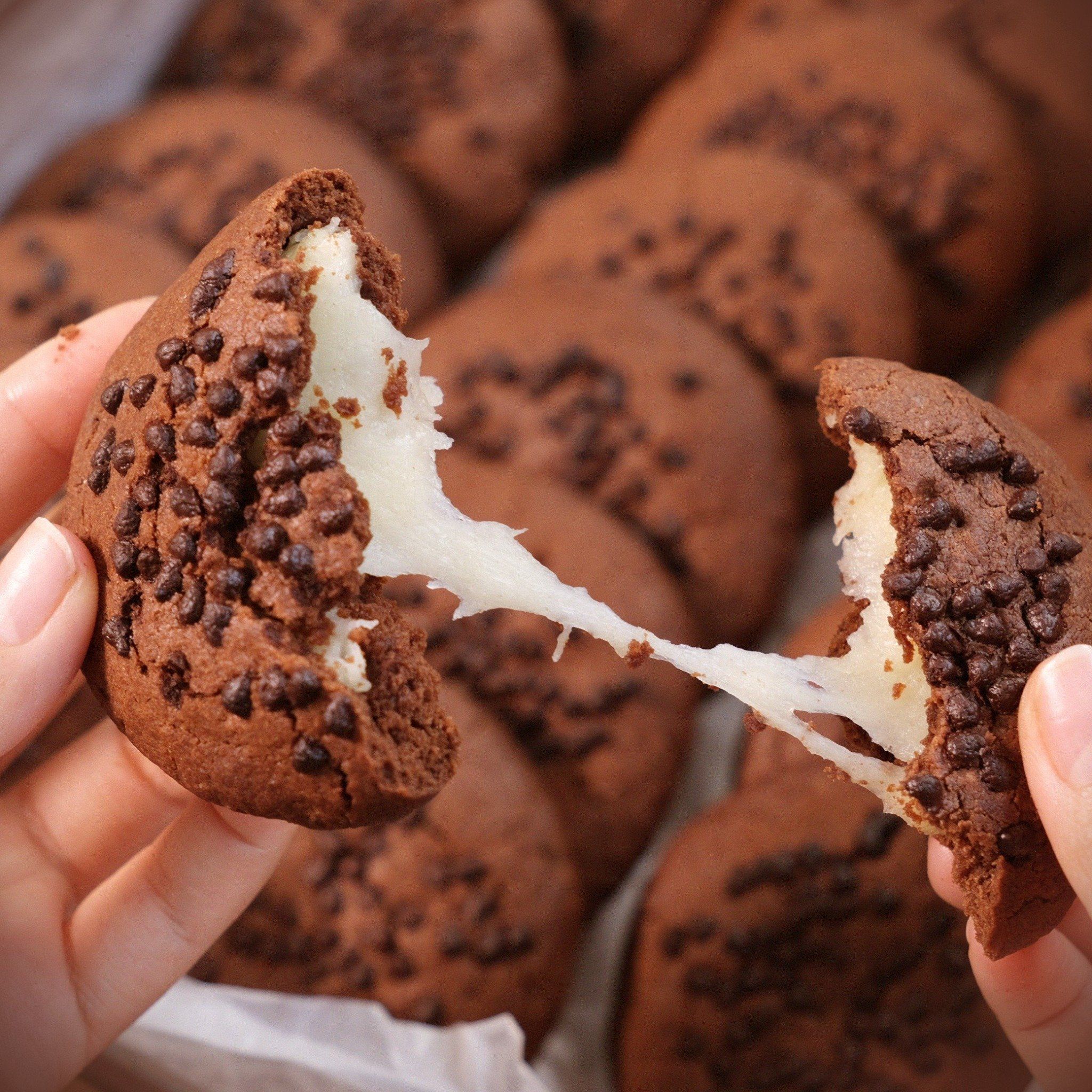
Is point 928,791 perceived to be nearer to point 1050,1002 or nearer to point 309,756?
point 1050,1002

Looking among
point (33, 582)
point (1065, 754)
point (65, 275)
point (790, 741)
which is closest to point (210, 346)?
point (33, 582)

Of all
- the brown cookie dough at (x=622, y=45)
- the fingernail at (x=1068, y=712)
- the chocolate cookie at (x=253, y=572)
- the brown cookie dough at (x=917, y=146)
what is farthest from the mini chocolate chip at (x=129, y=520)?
the brown cookie dough at (x=622, y=45)

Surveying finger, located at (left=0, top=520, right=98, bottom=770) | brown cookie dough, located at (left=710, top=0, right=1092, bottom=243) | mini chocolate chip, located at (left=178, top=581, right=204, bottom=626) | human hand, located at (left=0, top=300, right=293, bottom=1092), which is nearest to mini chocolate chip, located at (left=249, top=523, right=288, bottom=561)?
mini chocolate chip, located at (left=178, top=581, right=204, bottom=626)

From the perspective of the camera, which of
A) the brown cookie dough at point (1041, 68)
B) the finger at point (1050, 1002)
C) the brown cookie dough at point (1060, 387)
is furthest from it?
the brown cookie dough at point (1041, 68)

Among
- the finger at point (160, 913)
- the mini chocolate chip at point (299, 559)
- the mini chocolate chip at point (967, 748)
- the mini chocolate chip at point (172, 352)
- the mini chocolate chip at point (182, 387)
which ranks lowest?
the finger at point (160, 913)

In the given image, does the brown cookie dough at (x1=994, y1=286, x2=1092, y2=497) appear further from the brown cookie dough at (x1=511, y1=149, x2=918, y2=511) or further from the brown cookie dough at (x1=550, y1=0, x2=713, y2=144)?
the brown cookie dough at (x1=550, y1=0, x2=713, y2=144)

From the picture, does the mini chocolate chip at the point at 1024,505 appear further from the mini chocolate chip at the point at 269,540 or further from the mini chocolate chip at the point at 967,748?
the mini chocolate chip at the point at 269,540
